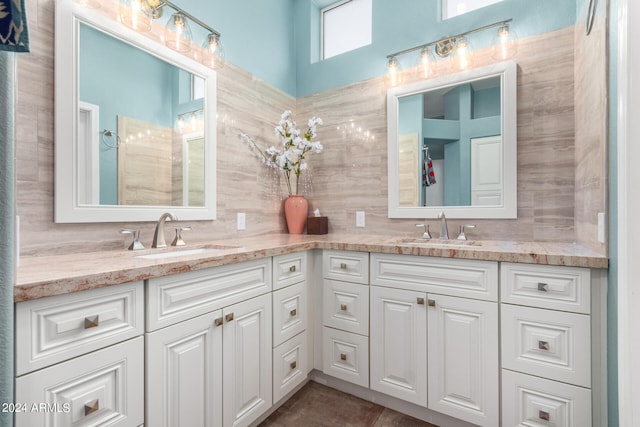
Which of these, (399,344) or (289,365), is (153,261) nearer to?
(289,365)

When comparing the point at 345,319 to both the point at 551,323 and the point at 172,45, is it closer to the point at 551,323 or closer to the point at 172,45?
the point at 551,323

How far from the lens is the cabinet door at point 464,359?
4.52 feet

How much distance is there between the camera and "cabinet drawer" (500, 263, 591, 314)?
1.20m

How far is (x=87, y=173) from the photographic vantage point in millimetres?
1351

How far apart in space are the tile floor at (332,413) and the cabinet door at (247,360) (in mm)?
180

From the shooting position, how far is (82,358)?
0.86m

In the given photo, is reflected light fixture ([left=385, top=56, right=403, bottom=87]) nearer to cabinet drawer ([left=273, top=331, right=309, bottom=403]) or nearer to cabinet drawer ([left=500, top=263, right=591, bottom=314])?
cabinet drawer ([left=500, top=263, right=591, bottom=314])

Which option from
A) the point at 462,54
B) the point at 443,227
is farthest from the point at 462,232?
the point at 462,54

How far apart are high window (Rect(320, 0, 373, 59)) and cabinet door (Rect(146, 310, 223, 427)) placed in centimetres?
226

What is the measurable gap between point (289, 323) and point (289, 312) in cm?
6

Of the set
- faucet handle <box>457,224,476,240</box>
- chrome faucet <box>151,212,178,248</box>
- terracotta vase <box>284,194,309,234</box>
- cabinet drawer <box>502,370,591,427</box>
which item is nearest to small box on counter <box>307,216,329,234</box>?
terracotta vase <box>284,194,309,234</box>

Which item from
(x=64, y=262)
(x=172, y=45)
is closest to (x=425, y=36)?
(x=172, y=45)

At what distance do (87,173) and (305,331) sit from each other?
1.36 metres

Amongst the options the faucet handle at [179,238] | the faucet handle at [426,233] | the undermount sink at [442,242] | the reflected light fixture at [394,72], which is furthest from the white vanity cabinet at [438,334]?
the reflected light fixture at [394,72]
